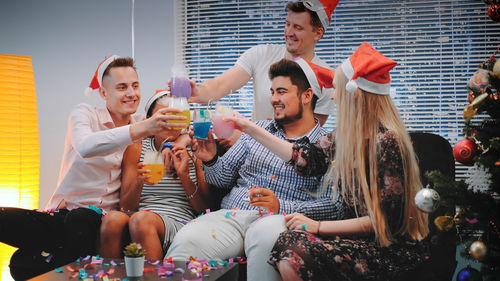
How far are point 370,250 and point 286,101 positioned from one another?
100 cm

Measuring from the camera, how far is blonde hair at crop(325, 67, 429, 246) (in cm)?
214

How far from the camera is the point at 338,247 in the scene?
6.85ft

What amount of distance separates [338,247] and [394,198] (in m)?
0.30

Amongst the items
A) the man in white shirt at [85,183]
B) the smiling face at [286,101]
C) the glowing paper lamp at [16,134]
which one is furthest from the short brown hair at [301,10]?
the glowing paper lamp at [16,134]

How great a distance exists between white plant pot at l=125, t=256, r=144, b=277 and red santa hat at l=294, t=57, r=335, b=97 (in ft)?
4.49

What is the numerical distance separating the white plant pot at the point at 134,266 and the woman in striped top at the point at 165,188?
65cm

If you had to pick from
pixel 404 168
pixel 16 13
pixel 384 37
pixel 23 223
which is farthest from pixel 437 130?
pixel 16 13

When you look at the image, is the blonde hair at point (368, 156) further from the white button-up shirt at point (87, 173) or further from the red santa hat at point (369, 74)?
the white button-up shirt at point (87, 173)

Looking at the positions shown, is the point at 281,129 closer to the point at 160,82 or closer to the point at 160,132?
the point at 160,132

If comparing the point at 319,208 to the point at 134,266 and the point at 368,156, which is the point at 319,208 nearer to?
the point at 368,156

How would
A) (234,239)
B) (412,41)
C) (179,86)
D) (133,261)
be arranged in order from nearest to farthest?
1. (133,261)
2. (234,239)
3. (179,86)
4. (412,41)

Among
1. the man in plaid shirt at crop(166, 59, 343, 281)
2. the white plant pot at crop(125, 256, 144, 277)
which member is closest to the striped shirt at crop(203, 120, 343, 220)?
the man in plaid shirt at crop(166, 59, 343, 281)

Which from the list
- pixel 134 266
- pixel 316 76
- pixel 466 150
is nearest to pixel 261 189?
pixel 316 76

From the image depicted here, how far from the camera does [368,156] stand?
2211 mm
